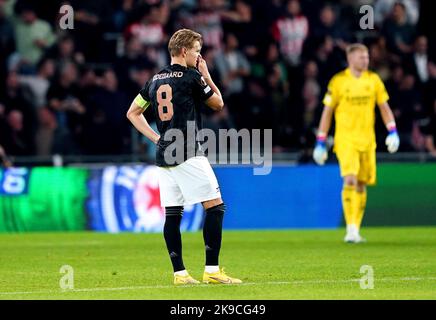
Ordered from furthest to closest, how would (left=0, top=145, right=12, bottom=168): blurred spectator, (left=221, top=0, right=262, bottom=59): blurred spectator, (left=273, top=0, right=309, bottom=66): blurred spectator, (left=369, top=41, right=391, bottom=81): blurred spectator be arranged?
(left=221, top=0, right=262, bottom=59): blurred spectator < (left=273, top=0, right=309, bottom=66): blurred spectator < (left=369, top=41, right=391, bottom=81): blurred spectator < (left=0, top=145, right=12, bottom=168): blurred spectator

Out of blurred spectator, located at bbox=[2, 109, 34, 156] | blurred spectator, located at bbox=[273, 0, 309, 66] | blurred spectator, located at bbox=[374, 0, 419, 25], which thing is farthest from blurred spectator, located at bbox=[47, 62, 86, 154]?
blurred spectator, located at bbox=[374, 0, 419, 25]

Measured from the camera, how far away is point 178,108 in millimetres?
11242

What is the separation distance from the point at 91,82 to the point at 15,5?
214cm

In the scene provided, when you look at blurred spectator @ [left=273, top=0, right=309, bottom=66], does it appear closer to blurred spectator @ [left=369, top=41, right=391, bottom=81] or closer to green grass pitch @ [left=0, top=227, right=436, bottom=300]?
blurred spectator @ [left=369, top=41, right=391, bottom=81]

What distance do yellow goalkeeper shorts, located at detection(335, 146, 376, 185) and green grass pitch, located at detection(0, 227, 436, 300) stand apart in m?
0.94

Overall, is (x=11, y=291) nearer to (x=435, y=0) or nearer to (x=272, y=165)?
(x=272, y=165)

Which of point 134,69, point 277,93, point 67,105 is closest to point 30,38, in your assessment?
point 67,105

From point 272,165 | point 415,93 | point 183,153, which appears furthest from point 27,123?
point 183,153

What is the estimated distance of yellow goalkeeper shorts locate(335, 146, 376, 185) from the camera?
17.3 m

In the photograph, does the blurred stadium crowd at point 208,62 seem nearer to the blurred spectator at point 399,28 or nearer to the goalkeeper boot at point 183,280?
the blurred spectator at point 399,28

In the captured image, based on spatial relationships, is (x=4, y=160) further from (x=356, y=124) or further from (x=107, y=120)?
(x=356, y=124)

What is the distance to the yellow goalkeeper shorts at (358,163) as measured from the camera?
17266 mm

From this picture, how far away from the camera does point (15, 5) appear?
23.7m

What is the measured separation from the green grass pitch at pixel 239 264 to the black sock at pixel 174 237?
25cm
